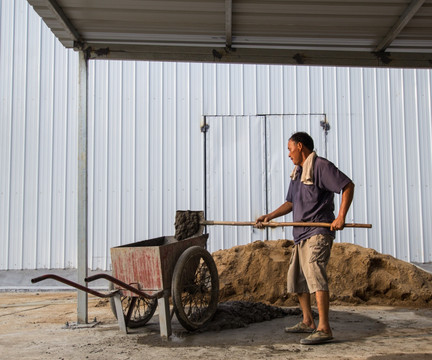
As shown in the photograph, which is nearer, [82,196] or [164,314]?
[164,314]

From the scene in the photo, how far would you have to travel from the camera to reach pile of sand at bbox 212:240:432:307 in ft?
24.3

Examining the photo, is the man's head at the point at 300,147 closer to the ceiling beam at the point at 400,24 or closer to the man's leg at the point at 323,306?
the man's leg at the point at 323,306

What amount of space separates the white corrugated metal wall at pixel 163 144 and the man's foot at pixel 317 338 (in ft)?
17.7

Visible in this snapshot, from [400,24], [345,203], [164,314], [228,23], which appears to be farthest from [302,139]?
[164,314]

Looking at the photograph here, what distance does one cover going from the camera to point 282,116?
33.2 feet

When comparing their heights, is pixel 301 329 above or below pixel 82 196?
below

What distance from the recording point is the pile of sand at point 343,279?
7410mm

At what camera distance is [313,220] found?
4895 millimetres

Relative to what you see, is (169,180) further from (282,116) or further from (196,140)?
(282,116)

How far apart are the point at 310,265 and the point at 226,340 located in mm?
1154

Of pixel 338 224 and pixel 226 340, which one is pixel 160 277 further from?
pixel 338 224

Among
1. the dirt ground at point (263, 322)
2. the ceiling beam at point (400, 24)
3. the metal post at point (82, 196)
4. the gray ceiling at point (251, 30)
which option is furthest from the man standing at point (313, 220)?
the metal post at point (82, 196)

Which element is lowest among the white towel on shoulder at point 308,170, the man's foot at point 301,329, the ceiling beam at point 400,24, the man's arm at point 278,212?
the man's foot at point 301,329

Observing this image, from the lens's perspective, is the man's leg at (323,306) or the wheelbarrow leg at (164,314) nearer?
the man's leg at (323,306)
